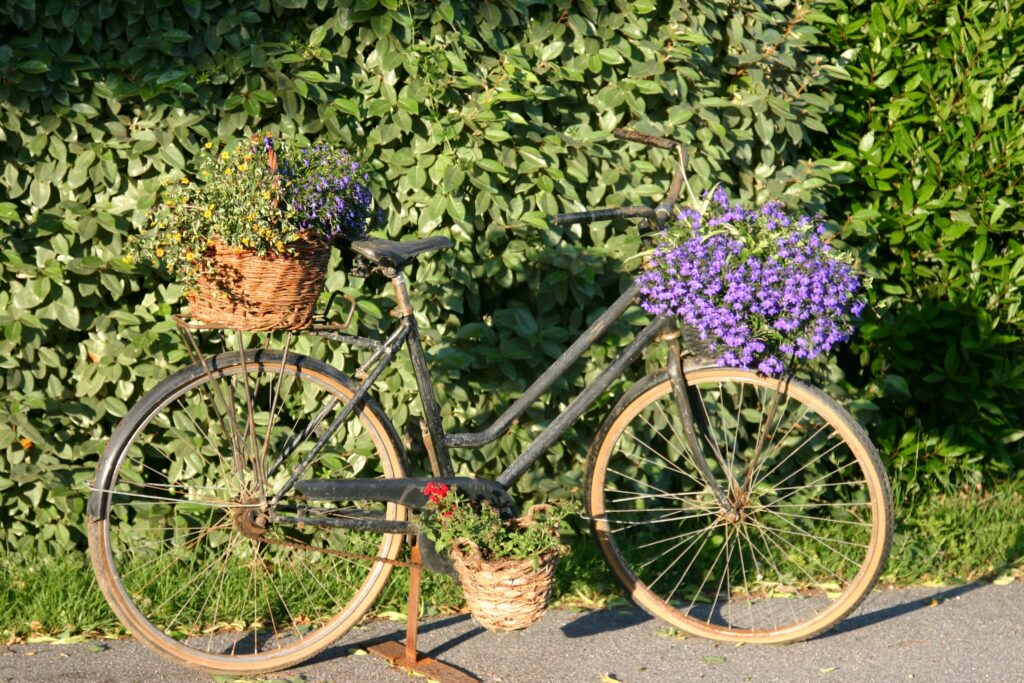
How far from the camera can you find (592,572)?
4.75m

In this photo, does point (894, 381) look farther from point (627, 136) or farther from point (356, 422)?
point (356, 422)

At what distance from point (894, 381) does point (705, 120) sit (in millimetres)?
1396

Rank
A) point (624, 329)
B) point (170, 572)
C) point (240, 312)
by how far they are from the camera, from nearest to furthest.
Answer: point (240, 312), point (170, 572), point (624, 329)

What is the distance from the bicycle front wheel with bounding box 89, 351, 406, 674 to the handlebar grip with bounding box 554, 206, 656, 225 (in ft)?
2.78

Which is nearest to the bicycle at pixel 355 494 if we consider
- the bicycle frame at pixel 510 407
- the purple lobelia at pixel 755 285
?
the bicycle frame at pixel 510 407

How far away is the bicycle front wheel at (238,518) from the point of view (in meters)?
3.85

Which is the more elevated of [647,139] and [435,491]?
[647,139]

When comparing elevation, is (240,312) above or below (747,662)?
above

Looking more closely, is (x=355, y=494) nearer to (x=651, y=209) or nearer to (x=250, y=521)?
(x=250, y=521)

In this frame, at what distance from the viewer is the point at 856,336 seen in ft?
18.3

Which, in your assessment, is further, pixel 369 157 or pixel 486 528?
pixel 369 157

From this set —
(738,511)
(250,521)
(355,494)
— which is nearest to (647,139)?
(738,511)

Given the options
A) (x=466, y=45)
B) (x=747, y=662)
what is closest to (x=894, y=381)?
(x=747, y=662)

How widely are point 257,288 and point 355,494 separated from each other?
734mm
